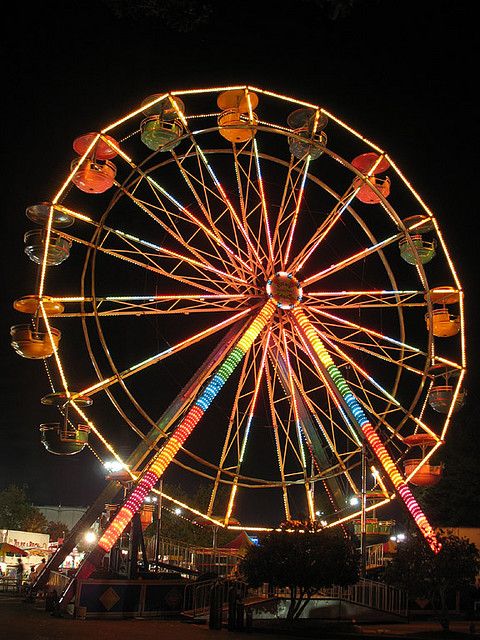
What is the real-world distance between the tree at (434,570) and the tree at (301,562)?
3.57ft

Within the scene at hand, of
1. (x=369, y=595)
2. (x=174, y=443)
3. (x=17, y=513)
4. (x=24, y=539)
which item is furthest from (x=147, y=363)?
(x=17, y=513)

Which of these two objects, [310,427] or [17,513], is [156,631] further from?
[17,513]

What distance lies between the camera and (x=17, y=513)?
79.3 m

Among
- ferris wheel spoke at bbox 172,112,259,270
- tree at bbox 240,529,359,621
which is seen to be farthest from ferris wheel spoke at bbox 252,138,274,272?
tree at bbox 240,529,359,621

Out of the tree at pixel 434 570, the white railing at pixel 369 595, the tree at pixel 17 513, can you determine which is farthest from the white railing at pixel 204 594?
the tree at pixel 17 513

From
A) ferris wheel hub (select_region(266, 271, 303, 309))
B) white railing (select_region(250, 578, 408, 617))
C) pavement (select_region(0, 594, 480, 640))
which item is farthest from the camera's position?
ferris wheel hub (select_region(266, 271, 303, 309))

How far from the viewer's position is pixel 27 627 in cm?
1486

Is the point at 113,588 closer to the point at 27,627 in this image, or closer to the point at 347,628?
the point at 27,627

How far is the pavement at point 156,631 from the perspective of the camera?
545 inches

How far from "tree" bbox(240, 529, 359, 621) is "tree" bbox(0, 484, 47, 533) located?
213 ft

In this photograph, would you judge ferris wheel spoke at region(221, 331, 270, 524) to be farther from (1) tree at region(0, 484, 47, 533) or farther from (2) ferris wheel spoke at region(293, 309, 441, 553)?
(1) tree at region(0, 484, 47, 533)

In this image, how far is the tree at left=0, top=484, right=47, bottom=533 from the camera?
78062 mm

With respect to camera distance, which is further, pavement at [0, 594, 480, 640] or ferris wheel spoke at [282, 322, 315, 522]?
ferris wheel spoke at [282, 322, 315, 522]

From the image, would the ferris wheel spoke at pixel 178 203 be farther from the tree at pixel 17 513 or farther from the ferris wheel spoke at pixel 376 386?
the tree at pixel 17 513
